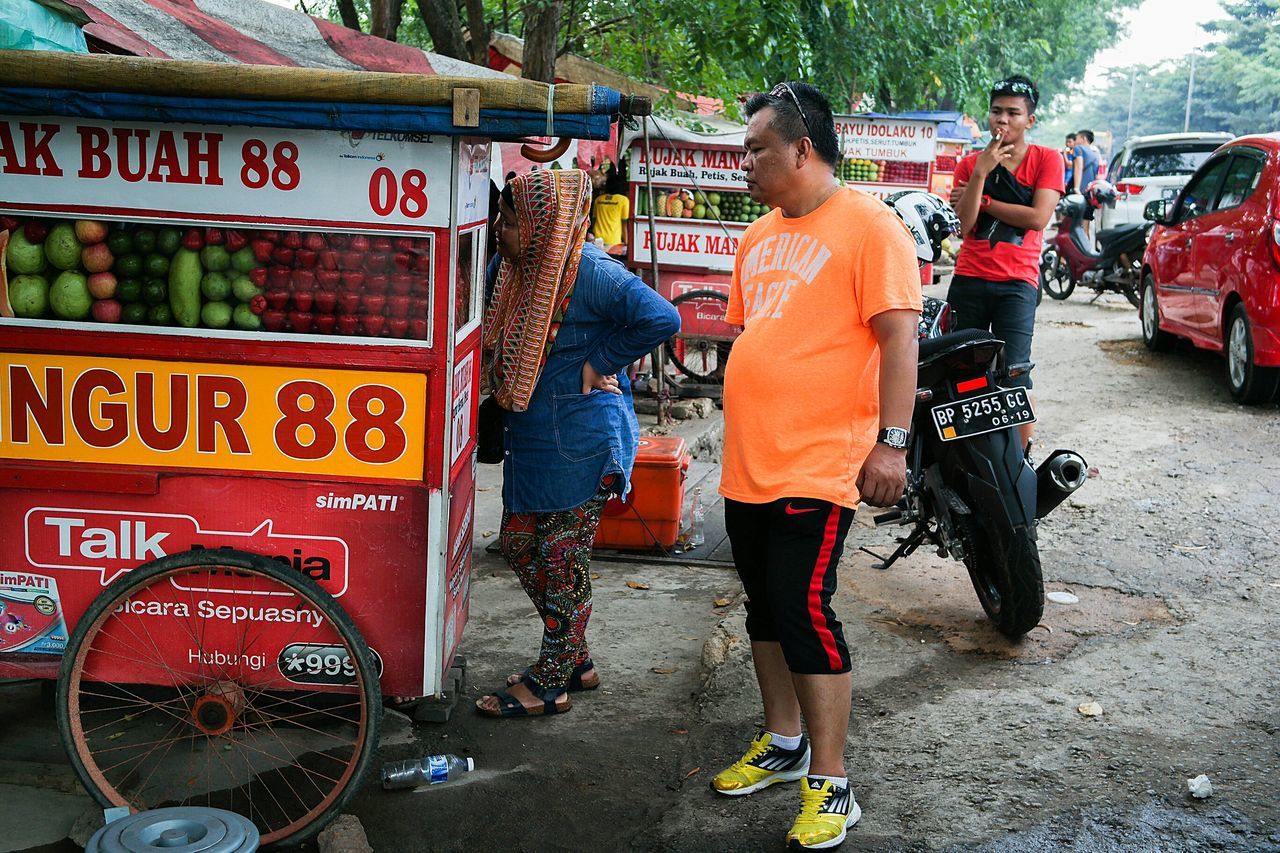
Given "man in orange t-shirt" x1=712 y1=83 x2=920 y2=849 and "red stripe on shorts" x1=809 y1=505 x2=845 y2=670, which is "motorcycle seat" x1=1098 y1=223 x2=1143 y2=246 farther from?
"red stripe on shorts" x1=809 y1=505 x2=845 y2=670

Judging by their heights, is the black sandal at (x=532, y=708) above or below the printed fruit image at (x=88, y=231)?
below

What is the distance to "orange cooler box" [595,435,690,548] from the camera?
17.8 ft

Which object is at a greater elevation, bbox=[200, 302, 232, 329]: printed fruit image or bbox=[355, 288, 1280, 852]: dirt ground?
bbox=[200, 302, 232, 329]: printed fruit image

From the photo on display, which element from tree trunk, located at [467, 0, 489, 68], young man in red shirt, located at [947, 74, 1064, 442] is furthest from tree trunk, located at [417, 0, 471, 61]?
young man in red shirt, located at [947, 74, 1064, 442]

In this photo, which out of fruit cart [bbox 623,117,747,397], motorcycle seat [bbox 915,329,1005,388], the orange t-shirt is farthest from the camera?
fruit cart [bbox 623,117,747,397]

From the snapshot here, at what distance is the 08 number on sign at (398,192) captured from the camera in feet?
9.66

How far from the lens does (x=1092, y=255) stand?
47.6 ft

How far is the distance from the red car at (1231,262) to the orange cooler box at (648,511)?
15.0ft

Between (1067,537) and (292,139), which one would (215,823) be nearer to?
(292,139)

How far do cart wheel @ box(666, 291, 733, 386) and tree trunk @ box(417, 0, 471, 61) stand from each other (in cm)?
256

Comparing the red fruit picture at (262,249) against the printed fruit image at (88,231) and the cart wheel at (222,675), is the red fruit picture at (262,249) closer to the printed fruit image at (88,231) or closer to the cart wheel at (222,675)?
the printed fruit image at (88,231)

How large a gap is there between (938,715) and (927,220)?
2.04 meters

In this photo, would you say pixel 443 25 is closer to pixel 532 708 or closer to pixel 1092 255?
pixel 532 708

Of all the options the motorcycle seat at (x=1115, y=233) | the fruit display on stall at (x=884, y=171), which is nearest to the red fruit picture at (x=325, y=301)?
the fruit display on stall at (x=884, y=171)
